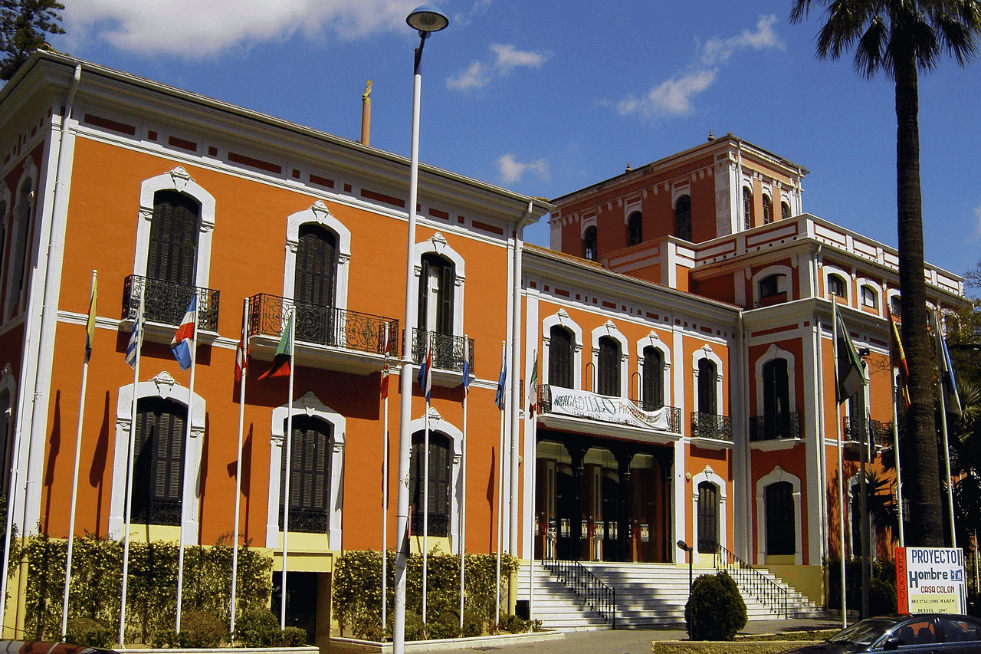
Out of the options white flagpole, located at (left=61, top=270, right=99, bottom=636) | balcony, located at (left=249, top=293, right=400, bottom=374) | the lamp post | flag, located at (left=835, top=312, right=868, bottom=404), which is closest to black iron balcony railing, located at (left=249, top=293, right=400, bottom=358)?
balcony, located at (left=249, top=293, right=400, bottom=374)

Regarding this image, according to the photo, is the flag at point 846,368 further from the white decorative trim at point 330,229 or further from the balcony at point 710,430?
the white decorative trim at point 330,229

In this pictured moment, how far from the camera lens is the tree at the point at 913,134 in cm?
1980

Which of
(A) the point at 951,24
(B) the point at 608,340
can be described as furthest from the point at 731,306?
(A) the point at 951,24

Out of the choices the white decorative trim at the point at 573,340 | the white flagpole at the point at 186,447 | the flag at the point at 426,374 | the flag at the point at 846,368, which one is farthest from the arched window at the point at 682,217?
the white flagpole at the point at 186,447

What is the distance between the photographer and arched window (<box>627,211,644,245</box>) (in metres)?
40.8

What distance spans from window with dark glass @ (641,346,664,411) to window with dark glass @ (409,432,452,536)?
30.7ft

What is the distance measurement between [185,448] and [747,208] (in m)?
25.9

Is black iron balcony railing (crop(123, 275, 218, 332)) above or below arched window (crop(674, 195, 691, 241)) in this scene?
below

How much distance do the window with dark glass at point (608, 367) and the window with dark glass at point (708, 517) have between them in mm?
4458

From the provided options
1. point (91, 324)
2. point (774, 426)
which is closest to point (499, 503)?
point (91, 324)

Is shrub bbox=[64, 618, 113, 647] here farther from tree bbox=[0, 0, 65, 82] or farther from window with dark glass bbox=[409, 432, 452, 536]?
tree bbox=[0, 0, 65, 82]

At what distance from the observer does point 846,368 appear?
23906mm

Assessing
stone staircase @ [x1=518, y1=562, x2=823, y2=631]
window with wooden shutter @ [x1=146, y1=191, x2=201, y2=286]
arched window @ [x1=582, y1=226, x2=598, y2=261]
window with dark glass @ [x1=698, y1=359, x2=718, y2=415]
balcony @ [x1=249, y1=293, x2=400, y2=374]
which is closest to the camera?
window with wooden shutter @ [x1=146, y1=191, x2=201, y2=286]

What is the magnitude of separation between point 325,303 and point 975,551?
64.2 feet
